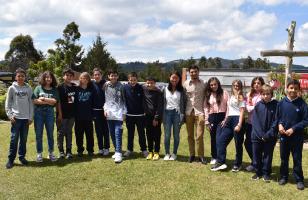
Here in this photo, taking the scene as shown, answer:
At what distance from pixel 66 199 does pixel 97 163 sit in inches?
76.6

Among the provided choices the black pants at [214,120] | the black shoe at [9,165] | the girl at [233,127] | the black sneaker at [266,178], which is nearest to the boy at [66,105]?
the black shoe at [9,165]

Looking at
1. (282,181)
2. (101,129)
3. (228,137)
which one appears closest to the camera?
(282,181)

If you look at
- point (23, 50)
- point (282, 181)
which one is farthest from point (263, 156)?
point (23, 50)

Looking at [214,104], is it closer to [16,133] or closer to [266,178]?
[266,178]

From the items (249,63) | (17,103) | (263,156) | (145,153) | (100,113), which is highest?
(249,63)

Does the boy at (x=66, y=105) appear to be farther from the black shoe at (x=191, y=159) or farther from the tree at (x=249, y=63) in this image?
the tree at (x=249, y=63)

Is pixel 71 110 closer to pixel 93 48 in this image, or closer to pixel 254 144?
pixel 254 144

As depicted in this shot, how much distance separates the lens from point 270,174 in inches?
277

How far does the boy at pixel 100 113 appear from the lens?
8.36 meters

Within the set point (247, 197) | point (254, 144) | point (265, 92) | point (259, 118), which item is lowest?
point (247, 197)

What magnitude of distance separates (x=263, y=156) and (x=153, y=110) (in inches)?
95.6

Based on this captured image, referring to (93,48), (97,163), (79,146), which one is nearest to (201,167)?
(97,163)

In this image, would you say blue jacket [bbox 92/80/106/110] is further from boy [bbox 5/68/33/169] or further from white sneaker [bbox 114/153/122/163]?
boy [bbox 5/68/33/169]

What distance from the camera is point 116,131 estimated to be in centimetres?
824
